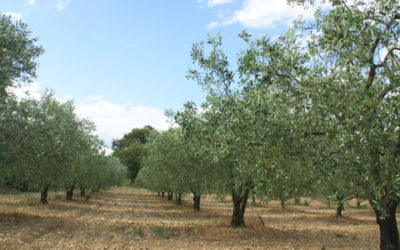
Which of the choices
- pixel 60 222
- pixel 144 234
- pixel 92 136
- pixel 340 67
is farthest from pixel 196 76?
pixel 92 136

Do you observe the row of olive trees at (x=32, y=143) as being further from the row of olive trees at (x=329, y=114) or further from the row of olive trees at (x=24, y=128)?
the row of olive trees at (x=329, y=114)

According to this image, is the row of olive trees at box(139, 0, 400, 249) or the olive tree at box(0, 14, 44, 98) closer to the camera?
the row of olive trees at box(139, 0, 400, 249)

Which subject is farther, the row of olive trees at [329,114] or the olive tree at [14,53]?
the olive tree at [14,53]

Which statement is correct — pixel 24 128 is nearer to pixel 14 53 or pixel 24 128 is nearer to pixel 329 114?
pixel 14 53

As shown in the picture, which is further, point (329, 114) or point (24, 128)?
point (24, 128)

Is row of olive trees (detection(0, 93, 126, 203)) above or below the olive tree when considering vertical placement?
below

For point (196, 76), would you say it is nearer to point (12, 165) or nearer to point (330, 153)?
point (330, 153)

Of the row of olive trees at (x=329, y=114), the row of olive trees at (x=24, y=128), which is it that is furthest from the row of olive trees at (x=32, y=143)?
the row of olive trees at (x=329, y=114)

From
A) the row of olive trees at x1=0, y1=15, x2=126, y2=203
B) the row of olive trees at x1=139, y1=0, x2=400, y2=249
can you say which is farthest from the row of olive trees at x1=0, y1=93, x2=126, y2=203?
the row of olive trees at x1=139, y1=0, x2=400, y2=249

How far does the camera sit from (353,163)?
7332mm

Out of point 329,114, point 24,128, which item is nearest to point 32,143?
point 24,128

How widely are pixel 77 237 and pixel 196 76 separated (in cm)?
1185

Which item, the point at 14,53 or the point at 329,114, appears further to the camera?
the point at 14,53

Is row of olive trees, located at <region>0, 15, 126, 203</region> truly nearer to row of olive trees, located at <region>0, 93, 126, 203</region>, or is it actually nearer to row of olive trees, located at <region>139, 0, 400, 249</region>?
row of olive trees, located at <region>0, 93, 126, 203</region>
